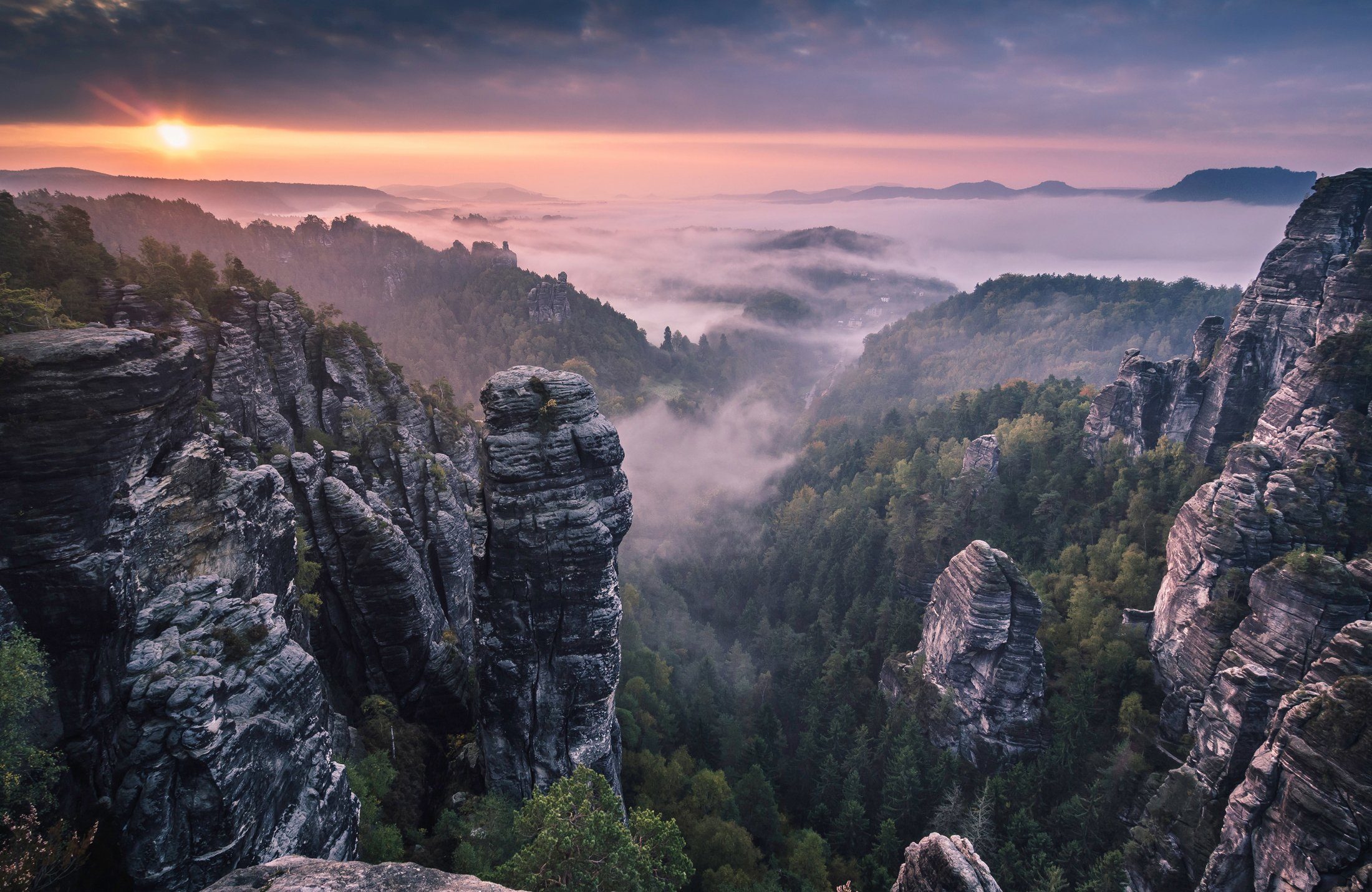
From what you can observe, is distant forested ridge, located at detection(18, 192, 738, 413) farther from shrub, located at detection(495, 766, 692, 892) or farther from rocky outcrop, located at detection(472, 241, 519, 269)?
shrub, located at detection(495, 766, 692, 892)

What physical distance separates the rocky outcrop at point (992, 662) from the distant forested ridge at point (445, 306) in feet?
332

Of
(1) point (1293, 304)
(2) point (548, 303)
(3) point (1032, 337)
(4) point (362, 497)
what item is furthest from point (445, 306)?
(3) point (1032, 337)

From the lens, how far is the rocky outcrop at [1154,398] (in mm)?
57094

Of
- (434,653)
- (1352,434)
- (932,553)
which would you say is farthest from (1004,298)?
(434,653)

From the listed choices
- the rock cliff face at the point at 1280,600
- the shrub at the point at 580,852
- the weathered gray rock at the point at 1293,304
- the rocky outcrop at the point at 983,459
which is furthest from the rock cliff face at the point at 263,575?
the rocky outcrop at the point at 983,459

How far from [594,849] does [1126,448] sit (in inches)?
2656

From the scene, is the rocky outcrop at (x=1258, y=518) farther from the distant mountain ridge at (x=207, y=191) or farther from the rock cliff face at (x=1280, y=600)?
the distant mountain ridge at (x=207, y=191)

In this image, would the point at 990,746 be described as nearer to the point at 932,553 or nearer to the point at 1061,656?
the point at 1061,656

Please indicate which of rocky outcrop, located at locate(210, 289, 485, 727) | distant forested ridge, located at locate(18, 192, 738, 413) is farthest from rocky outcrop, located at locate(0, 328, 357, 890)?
distant forested ridge, located at locate(18, 192, 738, 413)

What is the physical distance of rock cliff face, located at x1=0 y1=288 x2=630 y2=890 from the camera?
14141 millimetres

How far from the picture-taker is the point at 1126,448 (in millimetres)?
62750

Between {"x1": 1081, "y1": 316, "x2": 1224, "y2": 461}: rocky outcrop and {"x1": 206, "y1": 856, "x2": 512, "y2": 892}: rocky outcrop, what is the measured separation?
69.1m

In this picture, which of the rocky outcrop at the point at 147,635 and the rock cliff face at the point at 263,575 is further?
the rock cliff face at the point at 263,575

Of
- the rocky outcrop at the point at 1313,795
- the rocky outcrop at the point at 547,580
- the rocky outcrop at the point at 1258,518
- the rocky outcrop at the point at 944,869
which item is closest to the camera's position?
the rocky outcrop at the point at 944,869
